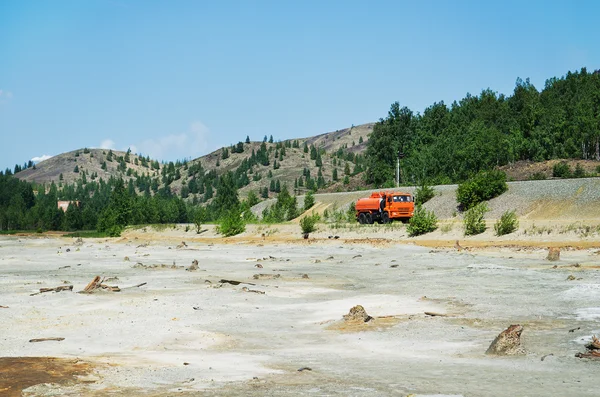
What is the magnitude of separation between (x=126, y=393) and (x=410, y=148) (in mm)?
105720

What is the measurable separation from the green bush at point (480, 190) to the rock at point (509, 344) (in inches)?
1855

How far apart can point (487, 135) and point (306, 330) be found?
85082 mm

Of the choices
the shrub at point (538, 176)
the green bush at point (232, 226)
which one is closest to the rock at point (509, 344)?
the green bush at point (232, 226)

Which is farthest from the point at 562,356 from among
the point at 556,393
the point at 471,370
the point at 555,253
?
the point at 555,253

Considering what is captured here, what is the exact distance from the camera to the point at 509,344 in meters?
11.9

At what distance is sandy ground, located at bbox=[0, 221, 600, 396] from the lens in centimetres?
997

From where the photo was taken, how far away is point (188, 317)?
1719 centimetres

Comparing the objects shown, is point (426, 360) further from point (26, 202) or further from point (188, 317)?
point (26, 202)

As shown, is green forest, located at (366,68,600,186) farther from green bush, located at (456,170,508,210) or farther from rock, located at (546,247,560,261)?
rock, located at (546,247,560,261)

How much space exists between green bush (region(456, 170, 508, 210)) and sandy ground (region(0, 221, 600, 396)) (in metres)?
26.4

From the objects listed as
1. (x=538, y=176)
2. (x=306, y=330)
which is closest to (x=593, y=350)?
(x=306, y=330)

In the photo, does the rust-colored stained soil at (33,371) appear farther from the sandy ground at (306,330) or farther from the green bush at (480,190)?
the green bush at (480,190)

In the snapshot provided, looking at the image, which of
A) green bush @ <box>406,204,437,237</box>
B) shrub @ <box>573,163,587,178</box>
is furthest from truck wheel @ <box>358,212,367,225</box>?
shrub @ <box>573,163,587,178</box>

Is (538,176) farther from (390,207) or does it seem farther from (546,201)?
(390,207)
